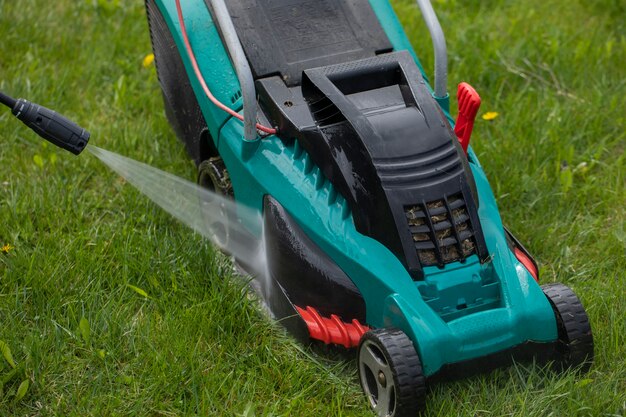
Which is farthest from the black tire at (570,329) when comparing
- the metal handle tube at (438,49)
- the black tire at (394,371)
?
the metal handle tube at (438,49)

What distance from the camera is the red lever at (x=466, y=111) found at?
81.1 inches

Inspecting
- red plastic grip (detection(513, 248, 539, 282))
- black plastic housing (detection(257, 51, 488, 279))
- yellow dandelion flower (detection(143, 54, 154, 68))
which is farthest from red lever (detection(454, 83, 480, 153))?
yellow dandelion flower (detection(143, 54, 154, 68))

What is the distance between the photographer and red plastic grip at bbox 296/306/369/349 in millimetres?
1958

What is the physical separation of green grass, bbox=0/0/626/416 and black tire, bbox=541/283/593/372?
0.05m

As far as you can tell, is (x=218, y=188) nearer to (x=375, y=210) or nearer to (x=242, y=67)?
(x=242, y=67)

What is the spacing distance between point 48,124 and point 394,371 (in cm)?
86

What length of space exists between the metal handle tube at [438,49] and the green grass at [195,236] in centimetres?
49

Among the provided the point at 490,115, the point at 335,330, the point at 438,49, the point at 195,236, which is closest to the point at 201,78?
the point at 195,236

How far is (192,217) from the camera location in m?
2.50

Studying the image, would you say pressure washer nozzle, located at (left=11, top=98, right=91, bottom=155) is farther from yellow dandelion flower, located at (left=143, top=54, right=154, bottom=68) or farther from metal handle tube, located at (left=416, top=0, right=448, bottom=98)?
yellow dandelion flower, located at (left=143, top=54, right=154, bottom=68)

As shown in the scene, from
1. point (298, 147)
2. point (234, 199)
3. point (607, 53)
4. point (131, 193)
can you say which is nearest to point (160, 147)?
point (131, 193)

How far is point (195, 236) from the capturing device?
2.36 metres

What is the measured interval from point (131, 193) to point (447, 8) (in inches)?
61.5

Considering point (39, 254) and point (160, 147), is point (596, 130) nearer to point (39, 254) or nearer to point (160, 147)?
point (160, 147)
